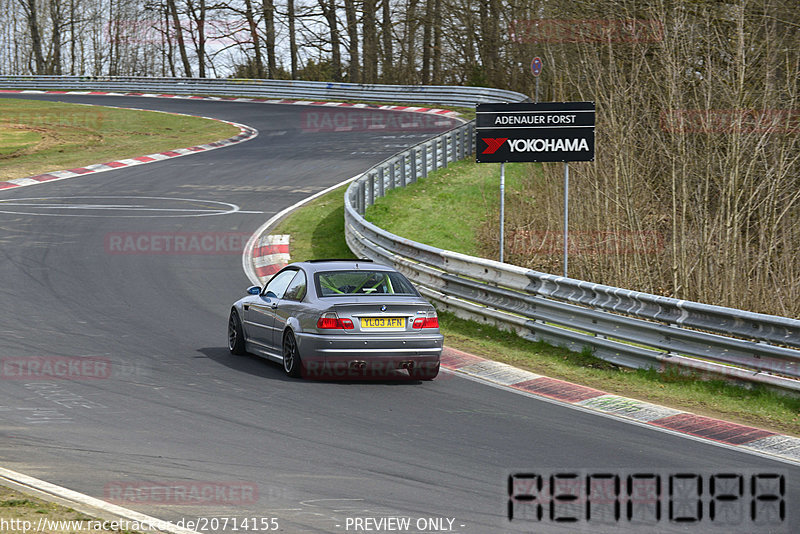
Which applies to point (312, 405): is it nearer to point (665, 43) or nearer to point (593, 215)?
point (665, 43)

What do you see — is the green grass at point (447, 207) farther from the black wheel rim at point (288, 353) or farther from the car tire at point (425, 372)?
the black wheel rim at point (288, 353)

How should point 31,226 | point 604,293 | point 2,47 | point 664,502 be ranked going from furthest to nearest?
Result: point 2,47 < point 31,226 < point 604,293 < point 664,502

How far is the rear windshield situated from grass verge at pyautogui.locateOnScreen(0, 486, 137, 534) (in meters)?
5.34

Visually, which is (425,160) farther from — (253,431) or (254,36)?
(254,36)

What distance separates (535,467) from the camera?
775 centimetres

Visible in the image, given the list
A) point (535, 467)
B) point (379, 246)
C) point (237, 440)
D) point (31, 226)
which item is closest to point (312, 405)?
point (237, 440)

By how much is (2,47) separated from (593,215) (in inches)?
3934

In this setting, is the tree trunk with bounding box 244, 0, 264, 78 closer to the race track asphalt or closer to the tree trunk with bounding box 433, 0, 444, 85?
the tree trunk with bounding box 433, 0, 444, 85

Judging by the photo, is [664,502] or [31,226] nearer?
[664,502]

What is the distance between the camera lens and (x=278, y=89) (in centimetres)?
5322

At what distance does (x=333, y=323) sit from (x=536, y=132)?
5.59 meters

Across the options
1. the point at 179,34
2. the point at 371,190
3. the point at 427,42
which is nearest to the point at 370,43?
the point at 427,42

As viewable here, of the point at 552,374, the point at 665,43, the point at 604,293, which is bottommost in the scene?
the point at 552,374

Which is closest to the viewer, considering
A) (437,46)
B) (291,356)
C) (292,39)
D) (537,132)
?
(291,356)
